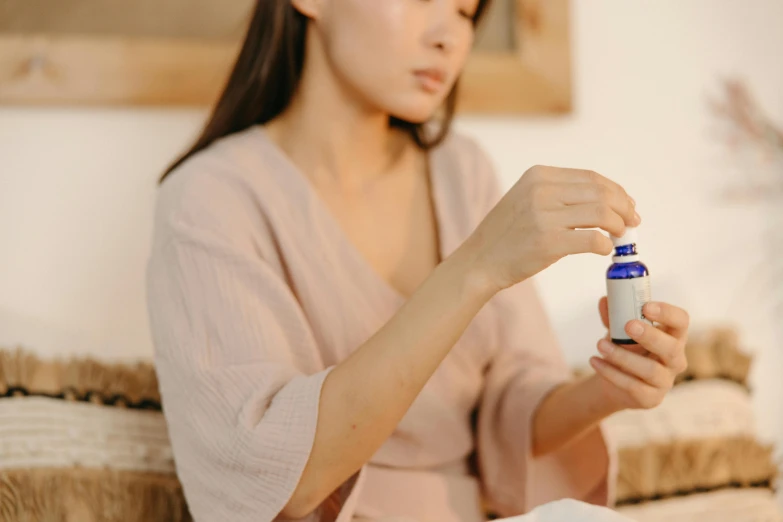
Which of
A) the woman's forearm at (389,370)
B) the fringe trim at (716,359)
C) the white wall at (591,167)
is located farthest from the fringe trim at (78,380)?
the fringe trim at (716,359)

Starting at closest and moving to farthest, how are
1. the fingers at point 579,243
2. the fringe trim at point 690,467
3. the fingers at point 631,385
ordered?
1. the fingers at point 579,243
2. the fingers at point 631,385
3. the fringe trim at point 690,467

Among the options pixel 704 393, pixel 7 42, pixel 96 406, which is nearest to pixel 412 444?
pixel 96 406

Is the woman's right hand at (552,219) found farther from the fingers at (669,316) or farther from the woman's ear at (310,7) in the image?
the woman's ear at (310,7)

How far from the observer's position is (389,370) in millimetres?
635

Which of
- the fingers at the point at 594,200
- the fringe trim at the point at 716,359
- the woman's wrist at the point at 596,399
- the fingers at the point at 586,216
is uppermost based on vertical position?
the fingers at the point at 594,200

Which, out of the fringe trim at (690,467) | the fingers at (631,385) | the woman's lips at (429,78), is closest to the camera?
the fingers at (631,385)

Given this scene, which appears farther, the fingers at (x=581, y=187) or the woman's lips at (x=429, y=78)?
the woman's lips at (x=429, y=78)

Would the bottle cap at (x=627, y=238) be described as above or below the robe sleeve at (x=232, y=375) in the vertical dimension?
above

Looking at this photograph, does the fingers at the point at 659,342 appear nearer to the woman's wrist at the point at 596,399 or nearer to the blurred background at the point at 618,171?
the woman's wrist at the point at 596,399

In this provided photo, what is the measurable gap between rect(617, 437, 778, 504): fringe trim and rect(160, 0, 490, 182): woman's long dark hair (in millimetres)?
651

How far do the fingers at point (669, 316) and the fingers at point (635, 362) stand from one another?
1.4 inches

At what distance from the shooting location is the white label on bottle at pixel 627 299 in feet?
2.07

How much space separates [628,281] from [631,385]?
0.13 m

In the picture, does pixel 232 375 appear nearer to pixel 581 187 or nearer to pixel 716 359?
pixel 581 187
